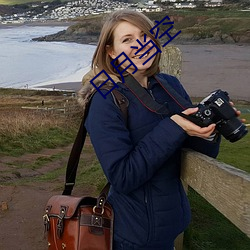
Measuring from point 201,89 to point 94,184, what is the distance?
22.4m

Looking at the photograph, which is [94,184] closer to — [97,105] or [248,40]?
[97,105]

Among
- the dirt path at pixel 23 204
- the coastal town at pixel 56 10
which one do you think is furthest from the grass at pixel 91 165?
the coastal town at pixel 56 10

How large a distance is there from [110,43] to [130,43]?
10 cm

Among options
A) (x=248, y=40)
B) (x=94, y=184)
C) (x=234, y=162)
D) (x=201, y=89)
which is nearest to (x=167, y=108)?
(x=94, y=184)

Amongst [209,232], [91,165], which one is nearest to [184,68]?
[91,165]

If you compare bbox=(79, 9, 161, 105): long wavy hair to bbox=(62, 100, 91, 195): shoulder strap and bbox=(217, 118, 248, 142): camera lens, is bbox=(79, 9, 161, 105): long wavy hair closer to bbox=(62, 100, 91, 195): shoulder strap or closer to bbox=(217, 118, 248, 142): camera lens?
bbox=(62, 100, 91, 195): shoulder strap

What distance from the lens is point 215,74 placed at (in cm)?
3347

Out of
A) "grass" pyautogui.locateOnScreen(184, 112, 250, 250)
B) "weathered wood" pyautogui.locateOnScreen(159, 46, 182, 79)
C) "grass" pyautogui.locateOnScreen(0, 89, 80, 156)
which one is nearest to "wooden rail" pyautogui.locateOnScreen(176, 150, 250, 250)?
"weathered wood" pyautogui.locateOnScreen(159, 46, 182, 79)

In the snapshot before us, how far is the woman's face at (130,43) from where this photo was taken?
7.03 feet

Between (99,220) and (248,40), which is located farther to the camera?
(248,40)

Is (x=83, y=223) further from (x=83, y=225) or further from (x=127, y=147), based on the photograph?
(x=127, y=147)

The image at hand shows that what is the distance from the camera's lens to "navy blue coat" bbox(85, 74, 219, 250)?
1.96m

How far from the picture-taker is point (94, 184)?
6297 mm

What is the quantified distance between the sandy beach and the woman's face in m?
23.5
